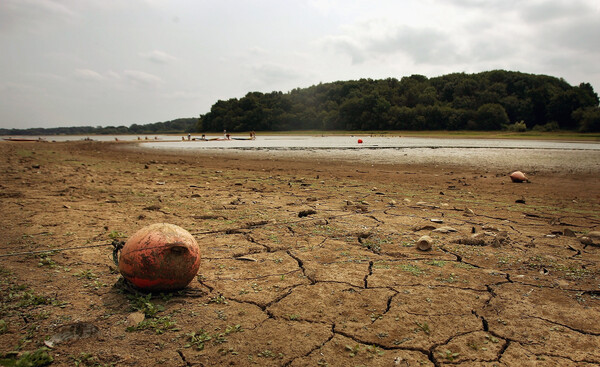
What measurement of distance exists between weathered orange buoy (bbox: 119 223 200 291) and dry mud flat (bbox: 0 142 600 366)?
0.13 m

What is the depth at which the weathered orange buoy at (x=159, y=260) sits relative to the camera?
2.46 metres

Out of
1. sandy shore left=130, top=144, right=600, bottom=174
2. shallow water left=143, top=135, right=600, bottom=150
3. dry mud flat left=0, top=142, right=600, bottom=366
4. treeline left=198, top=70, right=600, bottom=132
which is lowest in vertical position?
dry mud flat left=0, top=142, right=600, bottom=366

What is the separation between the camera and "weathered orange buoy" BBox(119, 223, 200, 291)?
246 cm

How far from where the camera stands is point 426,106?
65.2 m

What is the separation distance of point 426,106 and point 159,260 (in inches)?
2731

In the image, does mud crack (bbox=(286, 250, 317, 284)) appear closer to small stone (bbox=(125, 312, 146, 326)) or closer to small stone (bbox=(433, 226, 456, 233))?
small stone (bbox=(125, 312, 146, 326))

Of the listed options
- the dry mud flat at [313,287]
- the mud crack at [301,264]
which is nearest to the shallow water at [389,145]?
the dry mud flat at [313,287]

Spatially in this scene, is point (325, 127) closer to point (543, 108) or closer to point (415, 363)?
point (543, 108)

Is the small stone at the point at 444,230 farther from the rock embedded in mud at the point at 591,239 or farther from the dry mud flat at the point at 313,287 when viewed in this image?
the rock embedded in mud at the point at 591,239

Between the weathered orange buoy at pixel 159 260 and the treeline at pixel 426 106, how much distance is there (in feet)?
189

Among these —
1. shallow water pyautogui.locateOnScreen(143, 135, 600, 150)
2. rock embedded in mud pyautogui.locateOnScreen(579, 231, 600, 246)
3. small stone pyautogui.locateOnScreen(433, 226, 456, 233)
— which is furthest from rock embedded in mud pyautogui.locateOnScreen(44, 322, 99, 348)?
shallow water pyautogui.locateOnScreen(143, 135, 600, 150)

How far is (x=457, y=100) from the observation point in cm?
6353

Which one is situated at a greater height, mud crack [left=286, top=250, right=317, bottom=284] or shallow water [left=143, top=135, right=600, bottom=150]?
shallow water [left=143, top=135, right=600, bottom=150]

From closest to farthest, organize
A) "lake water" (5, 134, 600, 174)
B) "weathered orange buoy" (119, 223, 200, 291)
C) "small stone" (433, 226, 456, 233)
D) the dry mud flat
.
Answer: the dry mud flat
"weathered orange buoy" (119, 223, 200, 291)
"small stone" (433, 226, 456, 233)
"lake water" (5, 134, 600, 174)
